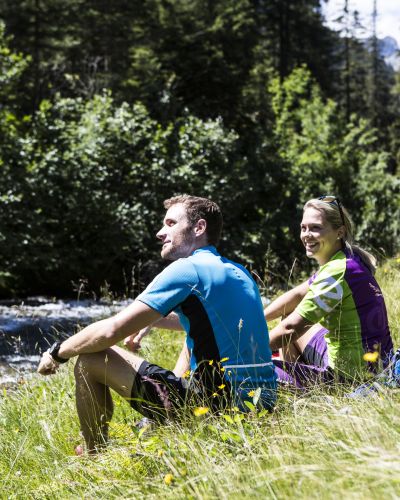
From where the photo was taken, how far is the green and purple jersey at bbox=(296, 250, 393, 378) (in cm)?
364

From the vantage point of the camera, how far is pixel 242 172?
16.5 meters

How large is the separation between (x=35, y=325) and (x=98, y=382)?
671 cm

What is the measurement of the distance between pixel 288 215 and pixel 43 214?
6728 millimetres

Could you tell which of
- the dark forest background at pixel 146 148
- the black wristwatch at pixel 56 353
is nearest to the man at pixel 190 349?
the black wristwatch at pixel 56 353

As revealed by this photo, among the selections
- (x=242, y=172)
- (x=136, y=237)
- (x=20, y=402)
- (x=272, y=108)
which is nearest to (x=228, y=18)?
(x=272, y=108)

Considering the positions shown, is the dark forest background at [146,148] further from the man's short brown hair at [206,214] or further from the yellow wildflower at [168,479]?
the yellow wildflower at [168,479]

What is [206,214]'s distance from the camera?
138 inches

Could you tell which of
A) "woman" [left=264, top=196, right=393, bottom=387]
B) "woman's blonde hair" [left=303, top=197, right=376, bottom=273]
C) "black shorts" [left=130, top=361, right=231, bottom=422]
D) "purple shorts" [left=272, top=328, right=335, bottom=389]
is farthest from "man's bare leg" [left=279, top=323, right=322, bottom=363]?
"black shorts" [left=130, top=361, right=231, bottom=422]

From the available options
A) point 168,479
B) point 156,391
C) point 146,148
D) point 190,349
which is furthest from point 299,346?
point 146,148

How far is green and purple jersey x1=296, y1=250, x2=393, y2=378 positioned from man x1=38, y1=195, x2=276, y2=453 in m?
0.50

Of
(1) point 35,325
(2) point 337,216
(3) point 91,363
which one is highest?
(2) point 337,216

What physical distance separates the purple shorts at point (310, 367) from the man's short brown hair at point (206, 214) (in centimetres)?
84

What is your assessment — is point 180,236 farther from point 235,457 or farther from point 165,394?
point 235,457

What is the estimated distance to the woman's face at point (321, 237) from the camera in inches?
156
